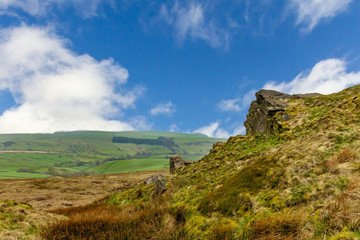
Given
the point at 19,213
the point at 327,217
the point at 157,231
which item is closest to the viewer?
the point at 327,217

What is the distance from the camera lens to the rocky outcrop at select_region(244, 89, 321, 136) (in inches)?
709

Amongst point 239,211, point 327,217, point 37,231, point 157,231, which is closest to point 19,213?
point 37,231

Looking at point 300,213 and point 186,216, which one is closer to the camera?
point 300,213

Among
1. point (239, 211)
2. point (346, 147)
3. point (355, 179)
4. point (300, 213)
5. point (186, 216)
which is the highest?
point (346, 147)

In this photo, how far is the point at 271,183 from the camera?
692 centimetres

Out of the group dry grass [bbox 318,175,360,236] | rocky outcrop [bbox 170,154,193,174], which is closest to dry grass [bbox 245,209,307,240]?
dry grass [bbox 318,175,360,236]

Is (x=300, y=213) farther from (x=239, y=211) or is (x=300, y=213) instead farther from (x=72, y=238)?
(x=72, y=238)

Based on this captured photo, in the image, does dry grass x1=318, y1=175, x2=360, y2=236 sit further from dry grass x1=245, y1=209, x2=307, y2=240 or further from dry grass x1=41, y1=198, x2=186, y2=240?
dry grass x1=41, y1=198, x2=186, y2=240

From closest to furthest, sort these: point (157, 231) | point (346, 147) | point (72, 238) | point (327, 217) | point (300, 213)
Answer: point (327, 217)
point (300, 213)
point (72, 238)
point (157, 231)
point (346, 147)

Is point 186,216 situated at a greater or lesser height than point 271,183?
lesser

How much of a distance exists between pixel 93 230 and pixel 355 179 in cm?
814

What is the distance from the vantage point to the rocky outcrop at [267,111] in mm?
18016

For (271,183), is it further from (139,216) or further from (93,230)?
(93,230)

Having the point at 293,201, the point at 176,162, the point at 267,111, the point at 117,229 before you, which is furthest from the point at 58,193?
the point at 293,201
